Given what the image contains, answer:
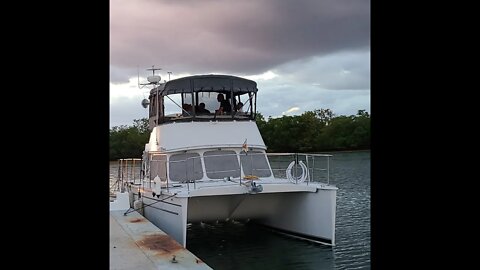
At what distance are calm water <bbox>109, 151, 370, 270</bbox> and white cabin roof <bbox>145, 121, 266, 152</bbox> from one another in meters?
1.99

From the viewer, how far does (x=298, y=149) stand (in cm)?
2822

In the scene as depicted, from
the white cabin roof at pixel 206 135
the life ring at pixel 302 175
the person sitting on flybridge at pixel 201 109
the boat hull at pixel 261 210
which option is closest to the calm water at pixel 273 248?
the boat hull at pixel 261 210

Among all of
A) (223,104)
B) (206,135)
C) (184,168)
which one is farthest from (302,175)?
(223,104)

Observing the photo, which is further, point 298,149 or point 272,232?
point 298,149

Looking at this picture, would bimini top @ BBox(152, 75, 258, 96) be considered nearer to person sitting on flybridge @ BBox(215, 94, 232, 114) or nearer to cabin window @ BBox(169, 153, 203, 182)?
person sitting on flybridge @ BBox(215, 94, 232, 114)

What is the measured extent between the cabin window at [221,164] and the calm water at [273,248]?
56.0 inches

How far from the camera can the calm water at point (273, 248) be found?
26.4 feet

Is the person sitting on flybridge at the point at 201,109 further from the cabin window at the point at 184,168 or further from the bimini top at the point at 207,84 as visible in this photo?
the cabin window at the point at 184,168

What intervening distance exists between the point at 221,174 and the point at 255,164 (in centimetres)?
84

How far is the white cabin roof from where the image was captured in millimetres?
9742

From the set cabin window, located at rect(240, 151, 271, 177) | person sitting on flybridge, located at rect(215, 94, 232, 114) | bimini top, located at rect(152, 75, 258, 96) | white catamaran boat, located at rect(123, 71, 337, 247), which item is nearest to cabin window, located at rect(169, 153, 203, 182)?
white catamaran boat, located at rect(123, 71, 337, 247)
